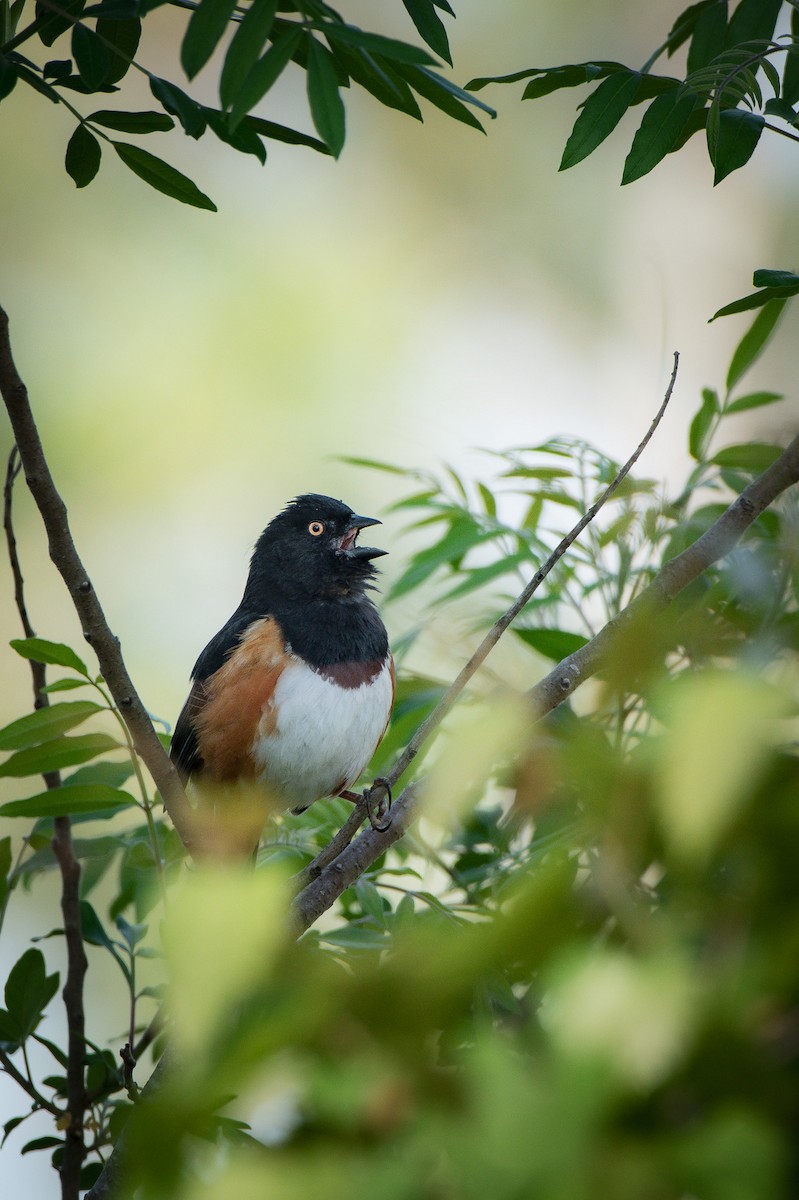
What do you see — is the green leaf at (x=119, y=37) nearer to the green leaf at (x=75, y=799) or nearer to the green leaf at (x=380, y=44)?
the green leaf at (x=380, y=44)

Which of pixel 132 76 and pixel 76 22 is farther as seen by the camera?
pixel 132 76

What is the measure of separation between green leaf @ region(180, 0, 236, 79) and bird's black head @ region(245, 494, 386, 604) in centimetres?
196

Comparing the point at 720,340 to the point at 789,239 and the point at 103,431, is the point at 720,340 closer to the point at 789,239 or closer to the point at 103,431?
the point at 789,239

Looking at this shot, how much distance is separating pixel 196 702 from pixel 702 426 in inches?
49.7

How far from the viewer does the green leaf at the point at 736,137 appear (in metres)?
1.14

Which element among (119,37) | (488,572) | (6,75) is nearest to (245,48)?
(6,75)

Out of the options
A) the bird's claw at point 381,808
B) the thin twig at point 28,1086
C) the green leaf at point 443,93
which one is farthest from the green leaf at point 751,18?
the thin twig at point 28,1086

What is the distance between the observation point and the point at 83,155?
130 centimetres

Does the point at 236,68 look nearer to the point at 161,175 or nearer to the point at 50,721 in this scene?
the point at 161,175

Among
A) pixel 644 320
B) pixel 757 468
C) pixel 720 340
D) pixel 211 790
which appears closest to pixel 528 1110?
pixel 757 468

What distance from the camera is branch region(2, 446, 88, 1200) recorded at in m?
1.43

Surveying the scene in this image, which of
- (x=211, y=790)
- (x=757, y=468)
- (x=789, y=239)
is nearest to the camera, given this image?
(x=757, y=468)

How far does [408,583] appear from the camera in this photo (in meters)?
1.96

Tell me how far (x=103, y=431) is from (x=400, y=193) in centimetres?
239
